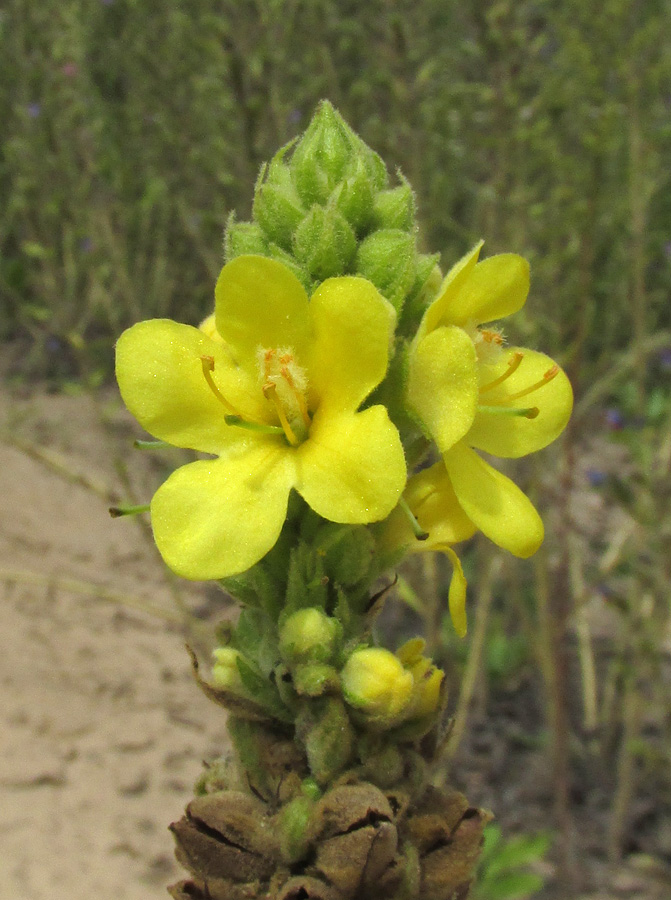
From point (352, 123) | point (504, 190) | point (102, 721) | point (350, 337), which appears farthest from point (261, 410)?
point (352, 123)

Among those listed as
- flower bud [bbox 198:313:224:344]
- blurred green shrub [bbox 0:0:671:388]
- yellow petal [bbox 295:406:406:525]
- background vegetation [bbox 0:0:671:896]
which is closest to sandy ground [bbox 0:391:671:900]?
background vegetation [bbox 0:0:671:896]

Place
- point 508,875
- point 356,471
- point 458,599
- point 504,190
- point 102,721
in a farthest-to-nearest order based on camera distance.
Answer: point 102,721 < point 504,190 < point 508,875 < point 458,599 < point 356,471

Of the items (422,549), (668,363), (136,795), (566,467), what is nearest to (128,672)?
(136,795)

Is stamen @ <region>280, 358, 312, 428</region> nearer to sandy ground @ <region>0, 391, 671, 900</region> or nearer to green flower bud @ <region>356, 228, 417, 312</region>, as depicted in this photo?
green flower bud @ <region>356, 228, 417, 312</region>

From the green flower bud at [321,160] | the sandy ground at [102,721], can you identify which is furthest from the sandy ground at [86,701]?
the green flower bud at [321,160]

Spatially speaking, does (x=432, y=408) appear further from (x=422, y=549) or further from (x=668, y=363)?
(x=668, y=363)

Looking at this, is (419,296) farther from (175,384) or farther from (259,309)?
(175,384)
